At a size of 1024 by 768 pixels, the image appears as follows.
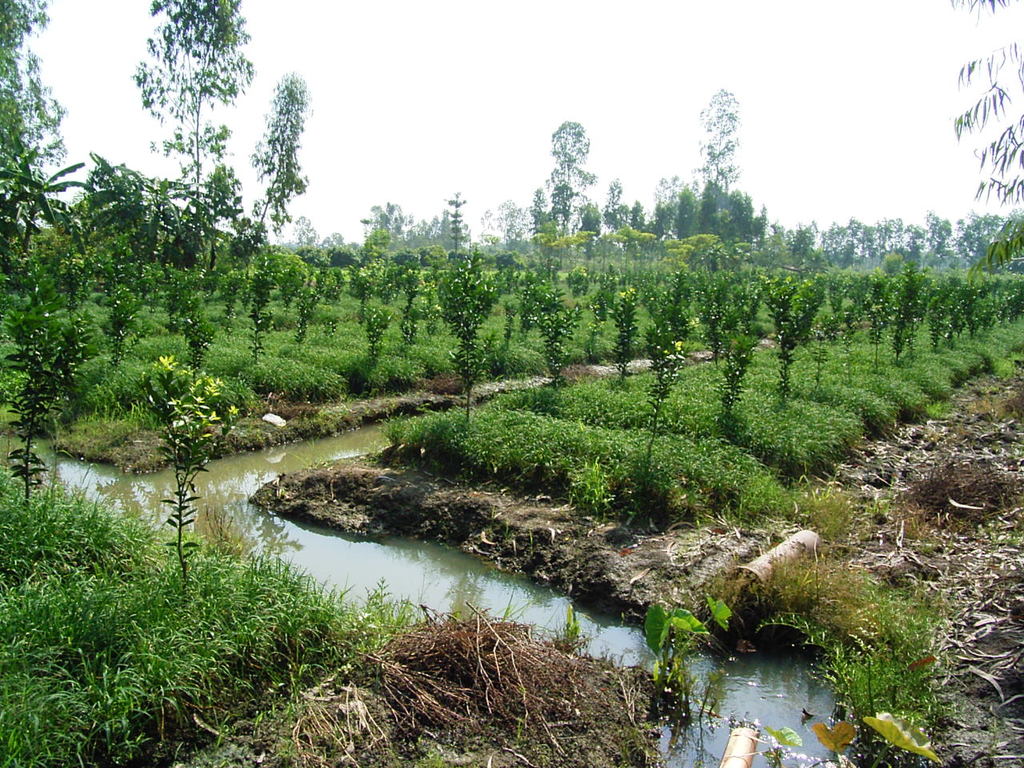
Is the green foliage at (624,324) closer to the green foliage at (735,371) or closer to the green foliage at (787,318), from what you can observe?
the green foliage at (787,318)

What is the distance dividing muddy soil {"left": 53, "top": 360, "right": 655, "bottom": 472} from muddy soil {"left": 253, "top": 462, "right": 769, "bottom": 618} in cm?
217

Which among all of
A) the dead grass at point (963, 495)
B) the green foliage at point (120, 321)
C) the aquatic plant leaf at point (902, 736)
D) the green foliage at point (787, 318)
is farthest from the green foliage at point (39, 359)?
the green foliage at point (787, 318)

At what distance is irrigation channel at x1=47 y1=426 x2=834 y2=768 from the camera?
4227 mm

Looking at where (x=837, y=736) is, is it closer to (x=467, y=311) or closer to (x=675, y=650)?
(x=675, y=650)

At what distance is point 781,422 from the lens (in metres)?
8.88

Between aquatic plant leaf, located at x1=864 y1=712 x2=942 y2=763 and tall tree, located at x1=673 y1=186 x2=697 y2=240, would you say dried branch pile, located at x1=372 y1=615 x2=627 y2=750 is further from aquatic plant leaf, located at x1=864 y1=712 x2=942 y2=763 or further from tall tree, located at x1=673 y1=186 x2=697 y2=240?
tall tree, located at x1=673 y1=186 x2=697 y2=240

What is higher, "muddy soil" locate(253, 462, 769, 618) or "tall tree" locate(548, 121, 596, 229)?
"tall tree" locate(548, 121, 596, 229)

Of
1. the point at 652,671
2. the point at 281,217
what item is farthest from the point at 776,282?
the point at 281,217

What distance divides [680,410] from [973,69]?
531cm

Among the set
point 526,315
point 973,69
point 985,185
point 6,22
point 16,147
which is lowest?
point 526,315

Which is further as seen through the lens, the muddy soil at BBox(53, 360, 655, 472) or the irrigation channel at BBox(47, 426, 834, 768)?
the muddy soil at BBox(53, 360, 655, 472)

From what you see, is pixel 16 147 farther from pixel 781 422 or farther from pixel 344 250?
pixel 781 422

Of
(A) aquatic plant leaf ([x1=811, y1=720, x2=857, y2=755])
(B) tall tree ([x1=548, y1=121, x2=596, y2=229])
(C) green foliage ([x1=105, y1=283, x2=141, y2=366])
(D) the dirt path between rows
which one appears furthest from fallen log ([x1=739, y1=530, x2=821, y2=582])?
(B) tall tree ([x1=548, y1=121, x2=596, y2=229])

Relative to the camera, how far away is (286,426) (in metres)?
10.4
